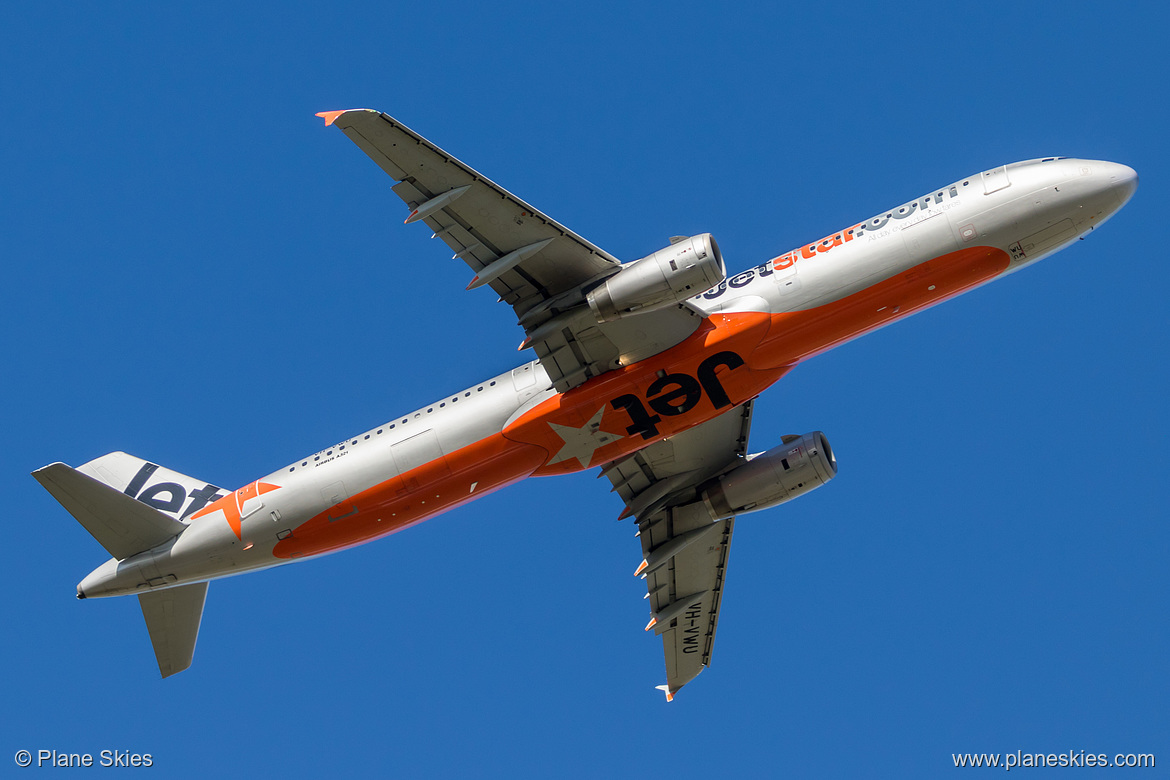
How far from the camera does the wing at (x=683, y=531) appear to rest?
40062mm

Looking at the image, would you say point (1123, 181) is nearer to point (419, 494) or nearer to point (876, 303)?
point (876, 303)

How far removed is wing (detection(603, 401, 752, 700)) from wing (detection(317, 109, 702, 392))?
642 cm

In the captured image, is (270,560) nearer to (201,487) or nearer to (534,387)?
A: (201,487)

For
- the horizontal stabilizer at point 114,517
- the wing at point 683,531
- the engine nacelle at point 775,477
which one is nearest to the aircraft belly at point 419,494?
the horizontal stabilizer at point 114,517

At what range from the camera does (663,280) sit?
31.9m

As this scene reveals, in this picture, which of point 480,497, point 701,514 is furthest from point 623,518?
point 480,497

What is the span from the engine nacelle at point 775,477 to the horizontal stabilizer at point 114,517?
18.5 meters

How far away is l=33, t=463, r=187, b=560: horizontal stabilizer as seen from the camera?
35.9m

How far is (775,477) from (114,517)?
72.9 ft

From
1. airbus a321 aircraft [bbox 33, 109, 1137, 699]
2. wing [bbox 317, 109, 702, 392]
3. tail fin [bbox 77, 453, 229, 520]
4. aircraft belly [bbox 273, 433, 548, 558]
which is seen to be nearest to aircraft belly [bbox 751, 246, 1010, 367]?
airbus a321 aircraft [bbox 33, 109, 1137, 699]

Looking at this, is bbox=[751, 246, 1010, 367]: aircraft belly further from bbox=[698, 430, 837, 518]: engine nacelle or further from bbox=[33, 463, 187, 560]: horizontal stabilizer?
bbox=[33, 463, 187, 560]: horizontal stabilizer

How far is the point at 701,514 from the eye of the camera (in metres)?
40.6

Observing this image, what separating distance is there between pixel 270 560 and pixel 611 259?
15.1 m

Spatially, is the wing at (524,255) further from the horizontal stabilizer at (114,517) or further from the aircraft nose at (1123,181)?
the horizontal stabilizer at (114,517)
